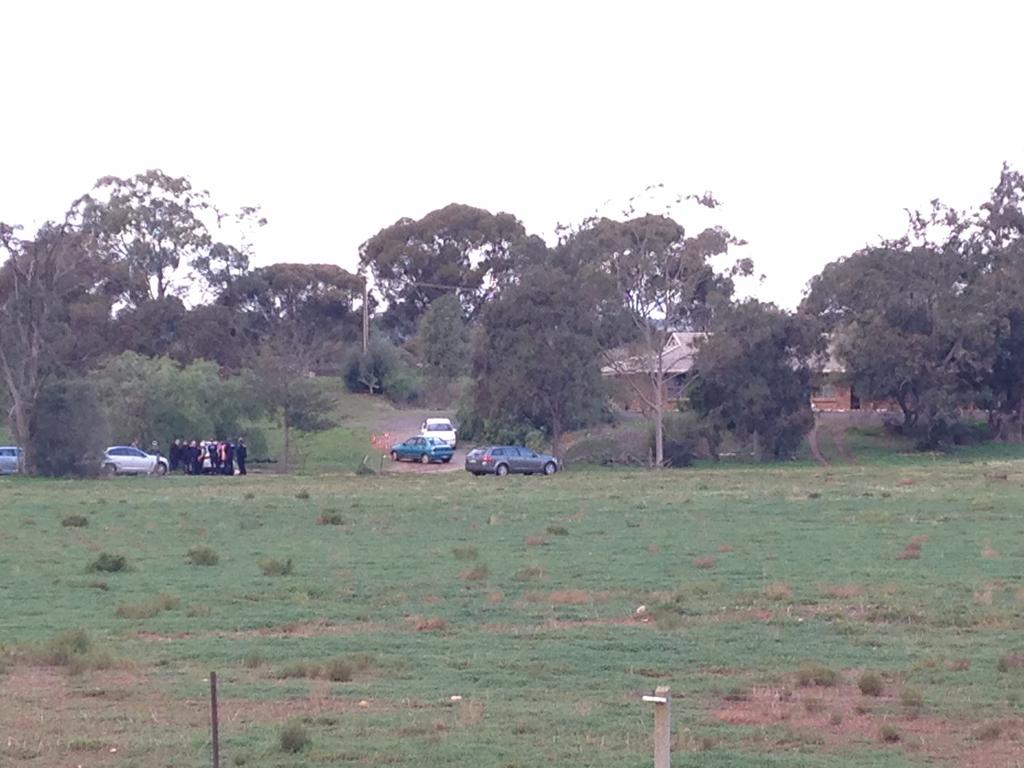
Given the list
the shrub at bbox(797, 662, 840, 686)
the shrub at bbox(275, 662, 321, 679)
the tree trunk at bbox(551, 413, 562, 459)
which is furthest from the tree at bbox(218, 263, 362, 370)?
the shrub at bbox(797, 662, 840, 686)

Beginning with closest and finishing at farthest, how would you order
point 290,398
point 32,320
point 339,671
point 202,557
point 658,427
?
point 339,671 < point 202,557 < point 32,320 < point 290,398 < point 658,427

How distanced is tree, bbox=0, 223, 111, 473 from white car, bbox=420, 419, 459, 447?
17.2 m

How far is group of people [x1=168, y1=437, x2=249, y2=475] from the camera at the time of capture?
222 feet

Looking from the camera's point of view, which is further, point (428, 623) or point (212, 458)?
point (212, 458)

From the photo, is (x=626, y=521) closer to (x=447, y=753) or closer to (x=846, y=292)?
(x=447, y=753)

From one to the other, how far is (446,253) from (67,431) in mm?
52936

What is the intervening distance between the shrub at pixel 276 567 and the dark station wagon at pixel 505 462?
3914 centimetres

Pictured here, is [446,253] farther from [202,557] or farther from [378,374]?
[202,557]

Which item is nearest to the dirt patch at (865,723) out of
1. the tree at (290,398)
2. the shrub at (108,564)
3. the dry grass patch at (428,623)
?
the dry grass patch at (428,623)

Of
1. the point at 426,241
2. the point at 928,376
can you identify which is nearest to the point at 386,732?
the point at 928,376

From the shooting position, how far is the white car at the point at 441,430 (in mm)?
74938

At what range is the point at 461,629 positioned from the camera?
1914 centimetres

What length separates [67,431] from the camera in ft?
204

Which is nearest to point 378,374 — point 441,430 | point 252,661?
point 441,430
